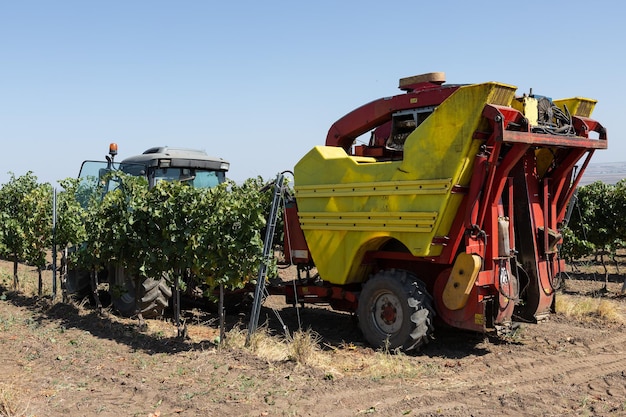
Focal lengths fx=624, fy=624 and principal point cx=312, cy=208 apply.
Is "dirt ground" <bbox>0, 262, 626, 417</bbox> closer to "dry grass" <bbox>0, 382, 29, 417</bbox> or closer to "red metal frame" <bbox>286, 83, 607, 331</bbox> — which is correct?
"dry grass" <bbox>0, 382, 29, 417</bbox>

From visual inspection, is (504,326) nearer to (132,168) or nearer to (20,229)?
(132,168)

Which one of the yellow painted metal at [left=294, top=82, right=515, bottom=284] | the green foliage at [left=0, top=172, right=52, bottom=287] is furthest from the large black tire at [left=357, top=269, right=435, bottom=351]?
the green foliage at [left=0, top=172, right=52, bottom=287]

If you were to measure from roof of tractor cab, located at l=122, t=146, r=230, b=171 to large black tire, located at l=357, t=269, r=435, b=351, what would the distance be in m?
3.64

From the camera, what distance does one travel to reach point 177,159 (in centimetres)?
988

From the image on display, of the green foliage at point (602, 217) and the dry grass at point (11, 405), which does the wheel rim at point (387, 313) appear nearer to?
the dry grass at point (11, 405)

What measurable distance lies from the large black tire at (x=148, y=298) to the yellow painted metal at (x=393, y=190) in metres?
2.26

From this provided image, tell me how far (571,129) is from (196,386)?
18.5 ft

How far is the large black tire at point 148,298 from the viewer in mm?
8891

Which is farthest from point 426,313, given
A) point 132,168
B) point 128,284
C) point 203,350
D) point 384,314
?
point 132,168

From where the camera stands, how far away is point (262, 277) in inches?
302

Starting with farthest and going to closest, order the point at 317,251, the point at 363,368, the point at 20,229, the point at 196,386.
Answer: the point at 20,229
the point at 317,251
the point at 363,368
the point at 196,386

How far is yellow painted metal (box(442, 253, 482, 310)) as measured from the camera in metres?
7.11

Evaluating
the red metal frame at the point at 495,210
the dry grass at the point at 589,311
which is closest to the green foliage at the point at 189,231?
the red metal frame at the point at 495,210

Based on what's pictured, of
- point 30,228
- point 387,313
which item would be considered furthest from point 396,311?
point 30,228
